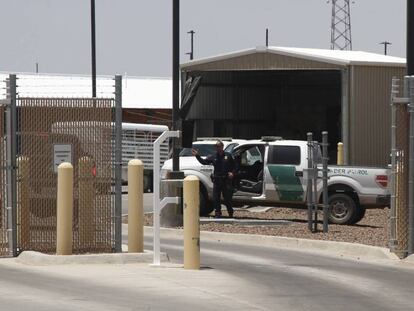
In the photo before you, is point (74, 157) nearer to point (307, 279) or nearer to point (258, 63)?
point (307, 279)

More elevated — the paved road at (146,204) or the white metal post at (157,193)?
the white metal post at (157,193)

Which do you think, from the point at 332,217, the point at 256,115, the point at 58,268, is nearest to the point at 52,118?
the point at 58,268

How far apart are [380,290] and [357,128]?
73.9ft

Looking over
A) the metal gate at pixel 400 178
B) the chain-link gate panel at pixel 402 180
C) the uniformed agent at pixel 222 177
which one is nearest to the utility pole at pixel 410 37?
the metal gate at pixel 400 178

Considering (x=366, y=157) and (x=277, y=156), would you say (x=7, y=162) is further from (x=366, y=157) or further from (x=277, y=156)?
(x=366, y=157)

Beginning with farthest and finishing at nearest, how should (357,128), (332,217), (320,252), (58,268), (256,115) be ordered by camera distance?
(256,115) → (357,128) → (332,217) → (320,252) → (58,268)

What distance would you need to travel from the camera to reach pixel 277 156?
25641 millimetres

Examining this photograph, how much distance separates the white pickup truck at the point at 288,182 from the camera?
2462 cm

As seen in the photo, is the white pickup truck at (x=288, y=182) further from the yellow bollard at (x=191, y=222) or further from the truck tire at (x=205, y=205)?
the yellow bollard at (x=191, y=222)

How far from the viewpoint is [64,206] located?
15.3m

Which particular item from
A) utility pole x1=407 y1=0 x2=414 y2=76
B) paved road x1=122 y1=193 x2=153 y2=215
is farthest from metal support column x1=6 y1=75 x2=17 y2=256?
paved road x1=122 y1=193 x2=153 y2=215

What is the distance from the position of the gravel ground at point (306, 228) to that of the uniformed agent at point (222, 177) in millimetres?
1337

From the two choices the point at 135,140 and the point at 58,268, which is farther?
the point at 135,140

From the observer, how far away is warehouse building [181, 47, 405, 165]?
36.0 meters
